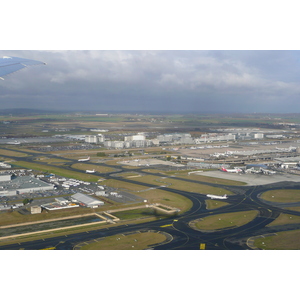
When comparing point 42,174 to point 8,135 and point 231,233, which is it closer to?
point 231,233

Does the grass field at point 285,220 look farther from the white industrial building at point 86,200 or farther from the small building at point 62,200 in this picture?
the small building at point 62,200

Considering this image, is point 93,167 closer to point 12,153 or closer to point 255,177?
point 255,177

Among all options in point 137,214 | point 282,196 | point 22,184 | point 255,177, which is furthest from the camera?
point 255,177

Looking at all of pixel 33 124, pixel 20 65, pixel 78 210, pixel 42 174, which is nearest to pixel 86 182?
pixel 42 174

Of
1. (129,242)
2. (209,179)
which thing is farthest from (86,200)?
(209,179)

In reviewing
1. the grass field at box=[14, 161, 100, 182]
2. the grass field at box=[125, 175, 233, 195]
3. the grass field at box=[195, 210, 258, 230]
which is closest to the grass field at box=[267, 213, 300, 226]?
the grass field at box=[195, 210, 258, 230]

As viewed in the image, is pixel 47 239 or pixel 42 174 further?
pixel 42 174

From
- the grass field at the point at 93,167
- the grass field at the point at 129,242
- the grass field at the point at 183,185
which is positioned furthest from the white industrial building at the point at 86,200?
the grass field at the point at 93,167
